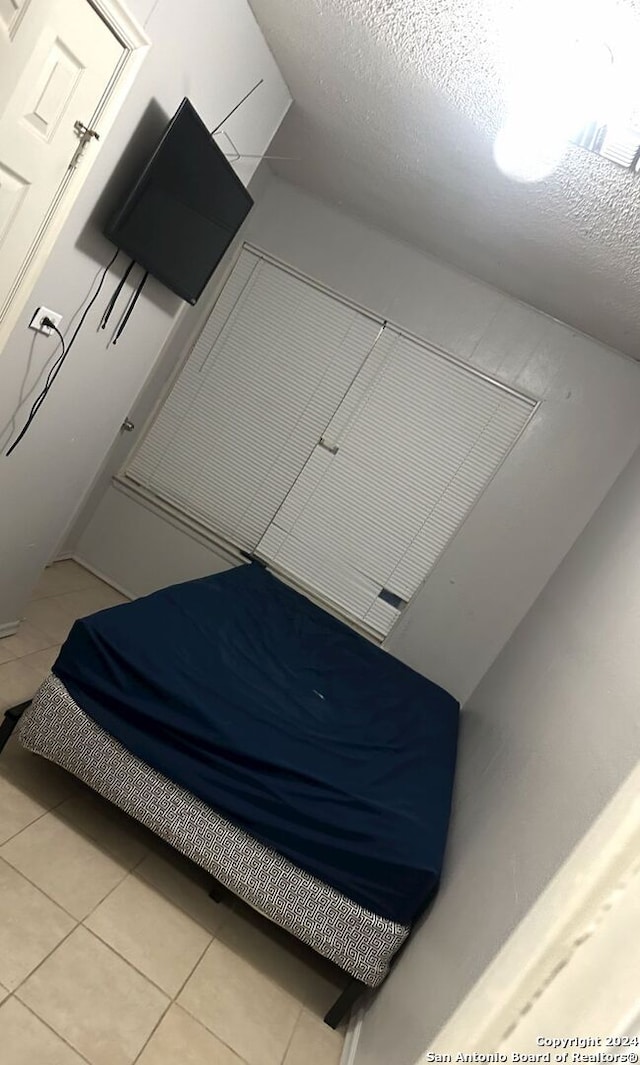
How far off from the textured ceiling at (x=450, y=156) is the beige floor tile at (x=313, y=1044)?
9.38 feet

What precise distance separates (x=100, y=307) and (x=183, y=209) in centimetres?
50

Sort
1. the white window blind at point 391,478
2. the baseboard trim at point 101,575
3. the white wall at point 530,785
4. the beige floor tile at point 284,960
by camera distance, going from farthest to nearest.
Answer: the baseboard trim at point 101,575 < the white window blind at point 391,478 < the beige floor tile at point 284,960 < the white wall at point 530,785

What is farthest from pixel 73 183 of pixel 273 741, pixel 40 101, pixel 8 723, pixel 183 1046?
pixel 183 1046

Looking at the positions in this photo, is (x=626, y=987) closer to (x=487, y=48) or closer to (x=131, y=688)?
(x=131, y=688)

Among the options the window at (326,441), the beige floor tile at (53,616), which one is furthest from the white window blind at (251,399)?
the beige floor tile at (53,616)

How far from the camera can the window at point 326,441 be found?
3910 mm

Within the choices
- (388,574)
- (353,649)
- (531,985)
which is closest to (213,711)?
(353,649)

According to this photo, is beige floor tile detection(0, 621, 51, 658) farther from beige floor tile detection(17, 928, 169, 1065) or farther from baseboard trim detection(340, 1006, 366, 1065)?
baseboard trim detection(340, 1006, 366, 1065)

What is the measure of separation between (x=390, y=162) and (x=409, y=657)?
8.78 ft

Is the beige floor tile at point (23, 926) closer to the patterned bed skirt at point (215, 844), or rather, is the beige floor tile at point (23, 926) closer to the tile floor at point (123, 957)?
the tile floor at point (123, 957)

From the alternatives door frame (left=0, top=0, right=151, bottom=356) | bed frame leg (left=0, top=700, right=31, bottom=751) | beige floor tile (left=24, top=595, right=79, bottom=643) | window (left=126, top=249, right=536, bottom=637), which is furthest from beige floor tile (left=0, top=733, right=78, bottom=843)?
window (left=126, top=249, right=536, bottom=637)

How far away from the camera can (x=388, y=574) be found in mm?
4016

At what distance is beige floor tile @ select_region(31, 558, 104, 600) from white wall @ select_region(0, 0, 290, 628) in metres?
0.61

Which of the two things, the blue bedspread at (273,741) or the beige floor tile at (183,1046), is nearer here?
the beige floor tile at (183,1046)
